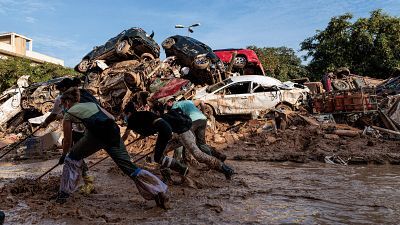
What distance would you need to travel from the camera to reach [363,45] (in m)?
24.1

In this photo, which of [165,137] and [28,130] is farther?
[28,130]

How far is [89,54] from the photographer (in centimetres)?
1753

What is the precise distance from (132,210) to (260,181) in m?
2.57

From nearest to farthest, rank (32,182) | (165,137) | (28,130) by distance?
1. (165,137)
2. (32,182)
3. (28,130)

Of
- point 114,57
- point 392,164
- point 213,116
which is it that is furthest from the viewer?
point 114,57

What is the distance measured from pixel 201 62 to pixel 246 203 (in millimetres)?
11287

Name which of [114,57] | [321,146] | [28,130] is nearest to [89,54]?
[114,57]

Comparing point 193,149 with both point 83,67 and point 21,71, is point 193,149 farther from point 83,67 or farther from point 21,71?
point 21,71

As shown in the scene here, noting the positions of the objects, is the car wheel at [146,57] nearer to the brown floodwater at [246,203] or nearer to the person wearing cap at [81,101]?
the brown floodwater at [246,203]

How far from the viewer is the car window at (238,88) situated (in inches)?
529

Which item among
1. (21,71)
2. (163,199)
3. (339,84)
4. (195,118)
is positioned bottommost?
(163,199)

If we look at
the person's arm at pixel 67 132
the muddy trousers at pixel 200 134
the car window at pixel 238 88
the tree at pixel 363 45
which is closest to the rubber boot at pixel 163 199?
the person's arm at pixel 67 132

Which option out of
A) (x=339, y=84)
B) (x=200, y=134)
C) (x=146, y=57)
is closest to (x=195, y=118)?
(x=200, y=134)

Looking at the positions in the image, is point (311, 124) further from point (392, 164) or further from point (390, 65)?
point (390, 65)
